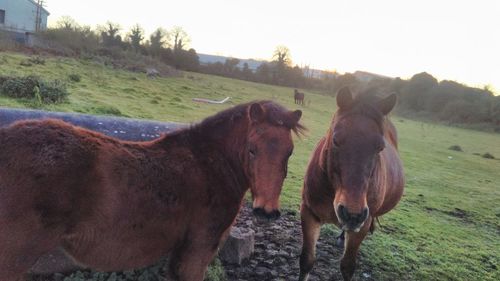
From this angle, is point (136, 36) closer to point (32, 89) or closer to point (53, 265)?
point (32, 89)

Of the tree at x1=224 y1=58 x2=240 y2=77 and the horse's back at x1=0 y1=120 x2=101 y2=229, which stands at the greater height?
the tree at x1=224 y1=58 x2=240 y2=77

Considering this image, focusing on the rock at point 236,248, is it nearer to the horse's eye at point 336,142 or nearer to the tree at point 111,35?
the horse's eye at point 336,142

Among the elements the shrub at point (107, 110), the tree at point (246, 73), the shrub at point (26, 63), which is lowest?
the shrub at point (107, 110)

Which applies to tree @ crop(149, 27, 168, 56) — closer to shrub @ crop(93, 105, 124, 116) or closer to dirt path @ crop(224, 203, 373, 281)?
shrub @ crop(93, 105, 124, 116)

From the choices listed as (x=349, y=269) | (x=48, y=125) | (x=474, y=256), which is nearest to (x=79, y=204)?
(x=48, y=125)

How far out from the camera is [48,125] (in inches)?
101

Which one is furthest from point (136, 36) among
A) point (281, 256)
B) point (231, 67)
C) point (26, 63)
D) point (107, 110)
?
point (281, 256)

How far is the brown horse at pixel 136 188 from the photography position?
233cm

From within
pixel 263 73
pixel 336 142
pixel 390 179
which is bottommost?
pixel 390 179

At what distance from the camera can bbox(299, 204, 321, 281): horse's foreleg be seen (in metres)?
4.61

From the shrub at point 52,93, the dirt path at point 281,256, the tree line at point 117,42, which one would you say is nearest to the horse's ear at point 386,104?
the dirt path at point 281,256

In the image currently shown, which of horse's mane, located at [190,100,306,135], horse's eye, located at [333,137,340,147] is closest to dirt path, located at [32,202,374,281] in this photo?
horse's mane, located at [190,100,306,135]

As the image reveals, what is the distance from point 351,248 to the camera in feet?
14.8

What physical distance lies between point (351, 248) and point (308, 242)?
1.60 ft
